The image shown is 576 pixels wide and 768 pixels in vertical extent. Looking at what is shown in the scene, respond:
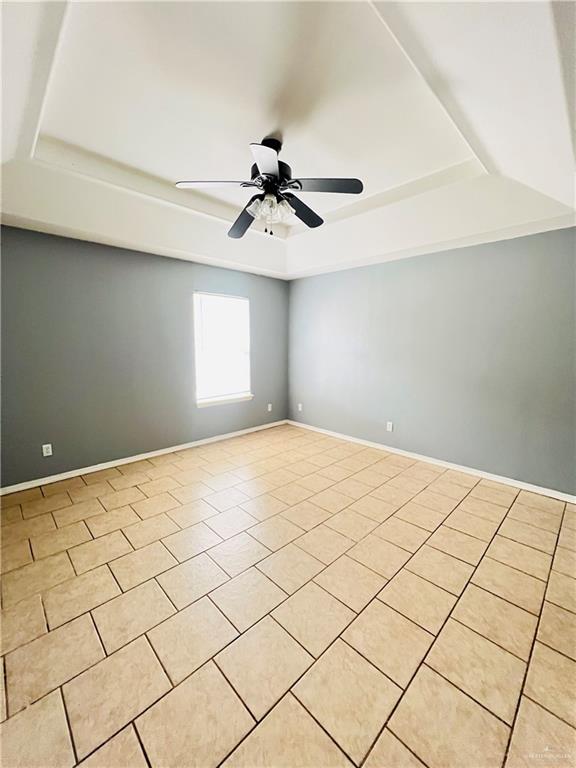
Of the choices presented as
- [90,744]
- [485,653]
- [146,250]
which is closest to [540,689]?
[485,653]

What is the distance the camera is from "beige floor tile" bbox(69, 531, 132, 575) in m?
1.89

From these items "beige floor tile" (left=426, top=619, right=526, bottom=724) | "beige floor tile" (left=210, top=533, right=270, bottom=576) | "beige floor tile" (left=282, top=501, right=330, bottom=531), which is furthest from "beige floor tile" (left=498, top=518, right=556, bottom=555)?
"beige floor tile" (left=210, top=533, right=270, bottom=576)

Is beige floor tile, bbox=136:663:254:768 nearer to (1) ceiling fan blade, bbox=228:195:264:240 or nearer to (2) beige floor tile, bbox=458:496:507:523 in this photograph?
(2) beige floor tile, bbox=458:496:507:523

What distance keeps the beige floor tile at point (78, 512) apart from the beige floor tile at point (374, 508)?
2089 mm

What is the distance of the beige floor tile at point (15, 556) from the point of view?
186 cm

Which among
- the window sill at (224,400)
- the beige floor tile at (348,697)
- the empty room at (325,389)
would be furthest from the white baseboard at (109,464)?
the beige floor tile at (348,697)

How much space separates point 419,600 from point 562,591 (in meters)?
0.82

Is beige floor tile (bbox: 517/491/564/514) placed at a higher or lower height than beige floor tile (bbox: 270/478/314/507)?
higher

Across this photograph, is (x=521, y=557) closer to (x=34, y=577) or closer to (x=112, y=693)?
(x=112, y=693)

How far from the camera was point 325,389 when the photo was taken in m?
4.52

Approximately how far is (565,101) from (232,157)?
2091 mm

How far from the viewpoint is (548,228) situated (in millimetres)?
2594

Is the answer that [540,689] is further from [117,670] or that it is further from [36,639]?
[36,639]

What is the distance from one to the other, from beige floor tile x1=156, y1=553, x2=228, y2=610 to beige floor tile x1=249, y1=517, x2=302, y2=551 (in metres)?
0.37
